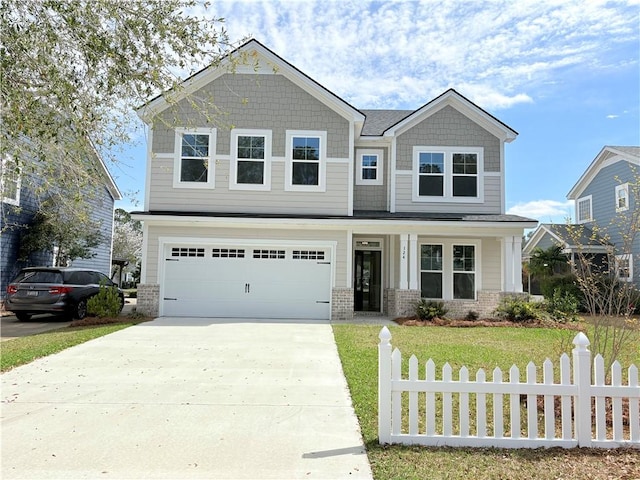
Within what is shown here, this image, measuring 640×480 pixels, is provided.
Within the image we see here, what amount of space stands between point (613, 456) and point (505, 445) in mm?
966

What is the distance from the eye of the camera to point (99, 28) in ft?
18.9

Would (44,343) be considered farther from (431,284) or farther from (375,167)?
(375,167)

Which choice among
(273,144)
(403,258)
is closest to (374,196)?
(403,258)

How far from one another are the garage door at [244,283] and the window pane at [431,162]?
4791 millimetres

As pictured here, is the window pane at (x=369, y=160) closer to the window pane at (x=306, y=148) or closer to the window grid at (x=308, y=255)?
the window pane at (x=306, y=148)

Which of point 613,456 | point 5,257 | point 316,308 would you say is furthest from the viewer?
point 5,257

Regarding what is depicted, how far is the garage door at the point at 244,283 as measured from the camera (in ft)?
47.1

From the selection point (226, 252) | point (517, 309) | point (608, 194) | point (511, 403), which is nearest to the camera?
point (511, 403)

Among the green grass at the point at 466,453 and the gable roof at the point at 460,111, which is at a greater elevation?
the gable roof at the point at 460,111

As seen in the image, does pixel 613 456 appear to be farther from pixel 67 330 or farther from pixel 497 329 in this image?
pixel 67 330

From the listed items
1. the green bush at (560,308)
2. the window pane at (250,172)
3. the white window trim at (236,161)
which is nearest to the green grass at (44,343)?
the white window trim at (236,161)

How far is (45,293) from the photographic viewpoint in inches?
506

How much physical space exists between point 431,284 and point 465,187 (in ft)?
11.9

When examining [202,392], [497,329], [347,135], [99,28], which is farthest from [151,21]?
[497,329]
